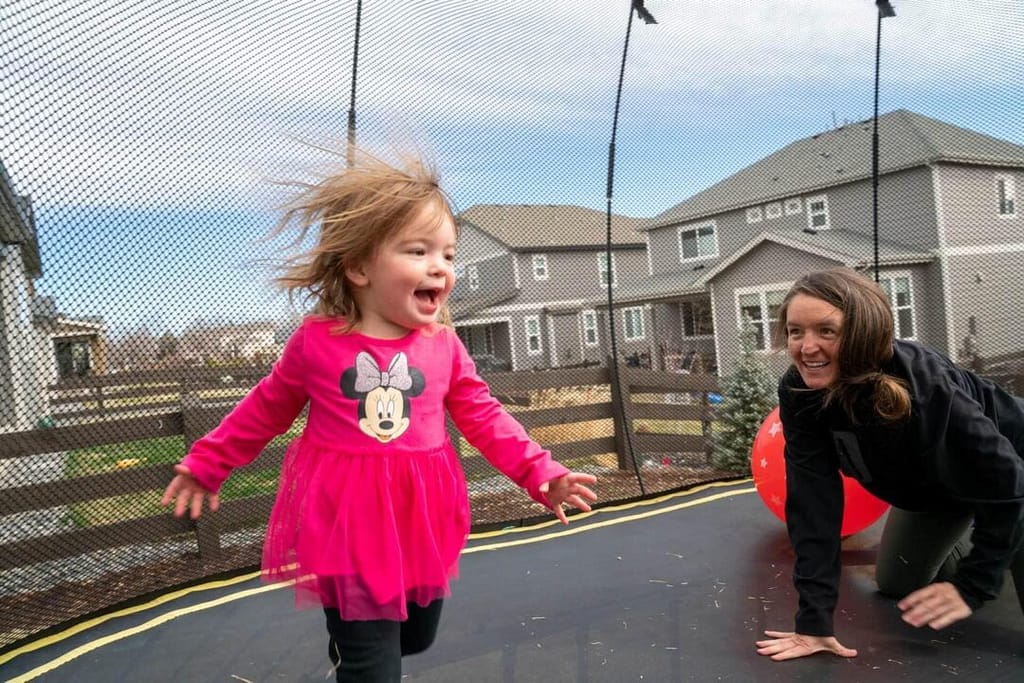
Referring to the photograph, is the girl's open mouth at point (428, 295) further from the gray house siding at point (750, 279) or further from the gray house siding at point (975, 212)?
the gray house siding at point (750, 279)

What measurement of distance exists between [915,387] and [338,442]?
50.0 inches

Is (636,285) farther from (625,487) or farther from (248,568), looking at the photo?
(248,568)

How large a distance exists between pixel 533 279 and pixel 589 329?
109cm

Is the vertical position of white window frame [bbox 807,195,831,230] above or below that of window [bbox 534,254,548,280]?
above

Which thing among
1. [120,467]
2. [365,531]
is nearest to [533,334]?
[120,467]

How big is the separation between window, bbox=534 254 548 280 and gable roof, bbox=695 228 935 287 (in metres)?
2.07

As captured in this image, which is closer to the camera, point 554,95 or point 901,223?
point 554,95

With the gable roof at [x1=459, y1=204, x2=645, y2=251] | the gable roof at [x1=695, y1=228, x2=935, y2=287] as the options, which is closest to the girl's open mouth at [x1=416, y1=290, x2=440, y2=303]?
the gable roof at [x1=459, y1=204, x2=645, y2=251]

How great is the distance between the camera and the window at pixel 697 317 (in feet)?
32.2

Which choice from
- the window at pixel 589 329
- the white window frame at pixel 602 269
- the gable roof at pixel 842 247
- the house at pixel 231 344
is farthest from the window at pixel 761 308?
the house at pixel 231 344

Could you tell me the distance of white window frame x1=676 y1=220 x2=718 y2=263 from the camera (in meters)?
7.17

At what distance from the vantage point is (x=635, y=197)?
4281 mm

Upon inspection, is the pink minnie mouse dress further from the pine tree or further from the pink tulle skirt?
the pine tree

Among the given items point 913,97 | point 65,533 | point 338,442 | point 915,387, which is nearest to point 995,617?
point 915,387
